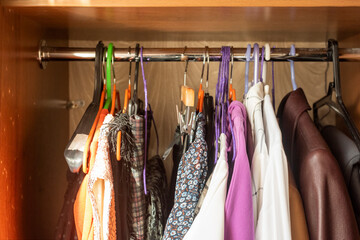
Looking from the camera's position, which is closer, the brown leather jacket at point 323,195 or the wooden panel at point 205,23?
the brown leather jacket at point 323,195

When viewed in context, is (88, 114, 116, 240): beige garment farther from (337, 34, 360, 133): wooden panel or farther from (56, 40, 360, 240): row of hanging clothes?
(337, 34, 360, 133): wooden panel

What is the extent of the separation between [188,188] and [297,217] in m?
0.20

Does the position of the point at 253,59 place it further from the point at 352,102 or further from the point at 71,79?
the point at 71,79

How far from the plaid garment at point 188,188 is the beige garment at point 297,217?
0.16 metres

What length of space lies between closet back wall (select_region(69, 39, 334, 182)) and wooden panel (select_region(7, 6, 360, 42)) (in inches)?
1.6

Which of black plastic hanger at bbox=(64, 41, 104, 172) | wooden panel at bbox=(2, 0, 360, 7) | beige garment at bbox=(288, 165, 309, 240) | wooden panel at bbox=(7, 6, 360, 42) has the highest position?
wooden panel at bbox=(7, 6, 360, 42)

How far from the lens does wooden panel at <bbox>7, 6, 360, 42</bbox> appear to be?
2.48 feet

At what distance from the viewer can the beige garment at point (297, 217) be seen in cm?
64

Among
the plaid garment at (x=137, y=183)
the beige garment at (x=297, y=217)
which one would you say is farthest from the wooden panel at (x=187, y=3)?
the beige garment at (x=297, y=217)

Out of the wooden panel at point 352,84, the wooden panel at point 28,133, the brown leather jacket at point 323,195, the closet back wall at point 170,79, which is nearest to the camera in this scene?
the brown leather jacket at point 323,195

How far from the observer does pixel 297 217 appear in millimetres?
645

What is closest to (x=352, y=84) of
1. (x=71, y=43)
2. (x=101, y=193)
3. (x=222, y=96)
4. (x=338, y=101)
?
(x=338, y=101)

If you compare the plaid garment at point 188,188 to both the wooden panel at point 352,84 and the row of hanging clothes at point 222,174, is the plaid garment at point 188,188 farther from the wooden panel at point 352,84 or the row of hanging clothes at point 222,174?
the wooden panel at point 352,84

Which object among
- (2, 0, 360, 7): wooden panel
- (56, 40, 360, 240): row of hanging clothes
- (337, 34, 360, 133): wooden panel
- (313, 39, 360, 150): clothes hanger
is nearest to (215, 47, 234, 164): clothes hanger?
(56, 40, 360, 240): row of hanging clothes
